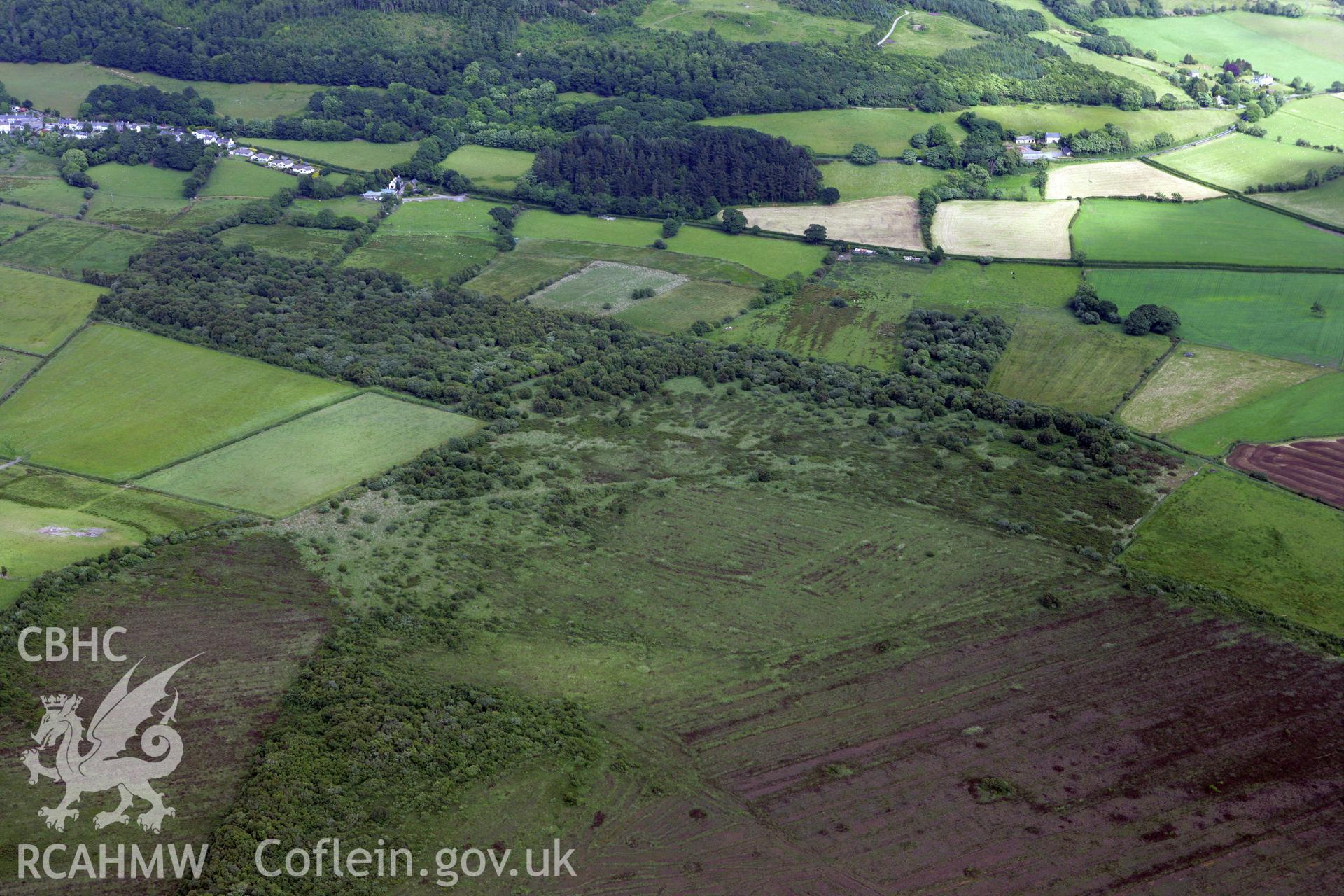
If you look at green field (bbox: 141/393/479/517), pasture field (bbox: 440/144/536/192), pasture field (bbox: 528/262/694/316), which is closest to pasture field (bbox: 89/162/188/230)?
pasture field (bbox: 440/144/536/192)

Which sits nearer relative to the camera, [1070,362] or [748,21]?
[1070,362]

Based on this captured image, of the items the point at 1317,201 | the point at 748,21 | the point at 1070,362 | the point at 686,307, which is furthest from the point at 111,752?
the point at 748,21

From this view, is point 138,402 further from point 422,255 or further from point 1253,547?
point 1253,547

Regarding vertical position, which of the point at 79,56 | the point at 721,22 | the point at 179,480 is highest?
the point at 721,22

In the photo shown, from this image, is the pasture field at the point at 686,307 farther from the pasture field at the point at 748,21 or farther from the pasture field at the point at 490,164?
the pasture field at the point at 748,21


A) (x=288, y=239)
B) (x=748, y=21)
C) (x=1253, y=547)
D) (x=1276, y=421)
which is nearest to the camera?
(x=1253, y=547)

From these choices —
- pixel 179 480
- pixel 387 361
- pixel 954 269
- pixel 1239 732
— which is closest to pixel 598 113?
pixel 954 269

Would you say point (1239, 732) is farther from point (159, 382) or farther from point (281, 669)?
point (159, 382)
